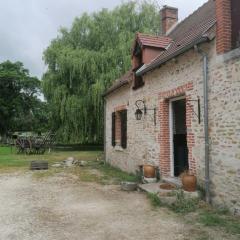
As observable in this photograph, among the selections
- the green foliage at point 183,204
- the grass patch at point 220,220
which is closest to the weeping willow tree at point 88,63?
the green foliage at point 183,204

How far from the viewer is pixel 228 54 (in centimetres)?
597

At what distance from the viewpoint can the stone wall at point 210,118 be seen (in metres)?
5.85

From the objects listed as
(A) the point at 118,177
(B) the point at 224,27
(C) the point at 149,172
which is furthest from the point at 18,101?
(B) the point at 224,27

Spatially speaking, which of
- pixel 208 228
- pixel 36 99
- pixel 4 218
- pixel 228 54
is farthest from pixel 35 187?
pixel 36 99

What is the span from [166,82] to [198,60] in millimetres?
1672

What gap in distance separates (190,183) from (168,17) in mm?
9661

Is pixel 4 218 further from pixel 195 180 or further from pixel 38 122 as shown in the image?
pixel 38 122

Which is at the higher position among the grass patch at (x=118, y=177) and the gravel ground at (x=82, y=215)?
the grass patch at (x=118, y=177)

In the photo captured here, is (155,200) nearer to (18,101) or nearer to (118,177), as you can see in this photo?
(118,177)

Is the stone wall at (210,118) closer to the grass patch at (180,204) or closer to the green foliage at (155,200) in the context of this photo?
the grass patch at (180,204)

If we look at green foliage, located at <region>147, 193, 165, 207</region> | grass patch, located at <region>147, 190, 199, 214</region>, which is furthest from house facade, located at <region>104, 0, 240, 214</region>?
green foliage, located at <region>147, 193, 165, 207</region>

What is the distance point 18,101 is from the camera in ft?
143

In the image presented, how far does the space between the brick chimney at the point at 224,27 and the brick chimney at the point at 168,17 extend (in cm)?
825

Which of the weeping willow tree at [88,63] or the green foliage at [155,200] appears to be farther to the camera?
the weeping willow tree at [88,63]
